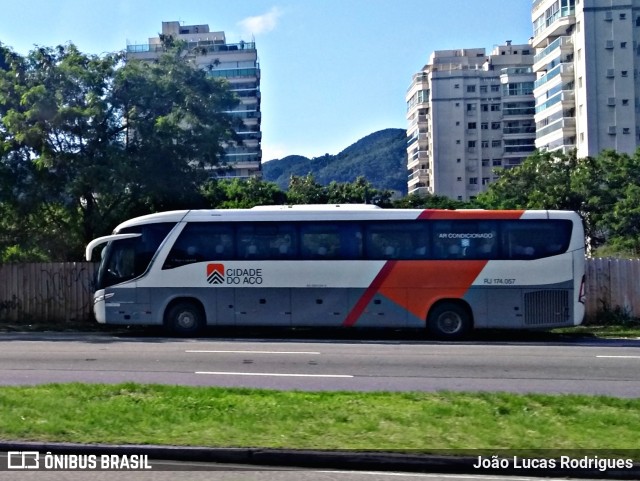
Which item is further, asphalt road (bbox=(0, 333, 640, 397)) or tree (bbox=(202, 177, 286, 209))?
tree (bbox=(202, 177, 286, 209))

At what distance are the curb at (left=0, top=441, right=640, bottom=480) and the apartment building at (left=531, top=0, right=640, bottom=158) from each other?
6152 centimetres

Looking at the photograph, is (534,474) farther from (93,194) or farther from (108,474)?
(93,194)

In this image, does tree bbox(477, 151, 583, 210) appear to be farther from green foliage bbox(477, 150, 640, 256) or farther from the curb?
the curb

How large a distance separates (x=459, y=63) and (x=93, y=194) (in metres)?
86.0

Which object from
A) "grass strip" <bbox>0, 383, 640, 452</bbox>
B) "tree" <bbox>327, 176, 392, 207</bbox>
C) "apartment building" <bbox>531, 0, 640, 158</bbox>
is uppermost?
"apartment building" <bbox>531, 0, 640, 158</bbox>

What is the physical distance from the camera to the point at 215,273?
2112cm

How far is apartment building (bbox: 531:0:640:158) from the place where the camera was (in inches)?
2581

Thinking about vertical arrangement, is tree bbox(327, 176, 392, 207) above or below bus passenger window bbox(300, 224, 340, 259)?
above

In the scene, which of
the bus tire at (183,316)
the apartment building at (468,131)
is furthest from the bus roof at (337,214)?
the apartment building at (468,131)

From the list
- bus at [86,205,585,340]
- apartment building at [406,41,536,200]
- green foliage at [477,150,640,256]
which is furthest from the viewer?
apartment building at [406,41,536,200]

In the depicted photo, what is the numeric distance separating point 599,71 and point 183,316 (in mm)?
53550

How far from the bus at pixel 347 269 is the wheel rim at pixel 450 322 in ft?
0.09

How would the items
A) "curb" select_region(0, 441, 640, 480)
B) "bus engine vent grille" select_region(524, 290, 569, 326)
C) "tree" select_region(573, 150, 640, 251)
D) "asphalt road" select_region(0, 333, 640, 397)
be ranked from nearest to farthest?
"curb" select_region(0, 441, 640, 480), "asphalt road" select_region(0, 333, 640, 397), "bus engine vent grille" select_region(524, 290, 569, 326), "tree" select_region(573, 150, 640, 251)

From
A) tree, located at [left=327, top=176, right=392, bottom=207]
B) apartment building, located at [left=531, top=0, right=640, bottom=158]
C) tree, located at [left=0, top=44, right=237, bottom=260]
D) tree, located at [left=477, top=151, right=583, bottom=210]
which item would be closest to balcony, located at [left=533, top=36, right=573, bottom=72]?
apartment building, located at [left=531, top=0, right=640, bottom=158]
